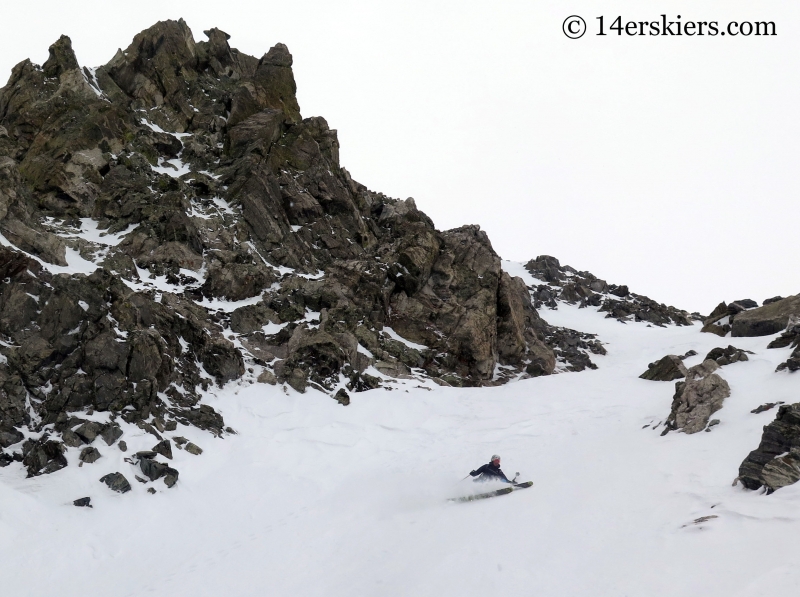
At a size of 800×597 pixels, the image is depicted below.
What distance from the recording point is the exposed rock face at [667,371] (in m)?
A: 25.8

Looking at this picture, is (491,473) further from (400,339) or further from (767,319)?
(767,319)

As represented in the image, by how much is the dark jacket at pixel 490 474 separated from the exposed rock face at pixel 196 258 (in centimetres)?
969

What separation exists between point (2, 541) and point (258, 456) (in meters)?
7.47

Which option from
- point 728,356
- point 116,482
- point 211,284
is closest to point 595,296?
point 728,356

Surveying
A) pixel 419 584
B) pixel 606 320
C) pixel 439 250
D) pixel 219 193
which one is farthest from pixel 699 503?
pixel 606 320

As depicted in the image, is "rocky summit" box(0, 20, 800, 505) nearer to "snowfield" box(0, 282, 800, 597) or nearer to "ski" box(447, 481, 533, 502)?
"snowfield" box(0, 282, 800, 597)

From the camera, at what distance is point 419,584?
372 inches

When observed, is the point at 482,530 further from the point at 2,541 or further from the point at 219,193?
the point at 219,193

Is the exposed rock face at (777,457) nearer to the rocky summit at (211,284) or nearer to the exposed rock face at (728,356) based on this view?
the rocky summit at (211,284)

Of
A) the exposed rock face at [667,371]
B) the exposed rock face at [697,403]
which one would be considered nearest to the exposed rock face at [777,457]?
the exposed rock face at [697,403]

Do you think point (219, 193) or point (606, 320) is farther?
point (606, 320)

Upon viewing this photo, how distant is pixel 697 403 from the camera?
15914 millimetres

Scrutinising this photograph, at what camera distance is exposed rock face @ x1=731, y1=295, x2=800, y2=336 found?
32.2 metres

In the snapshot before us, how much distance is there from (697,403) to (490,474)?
704 cm
